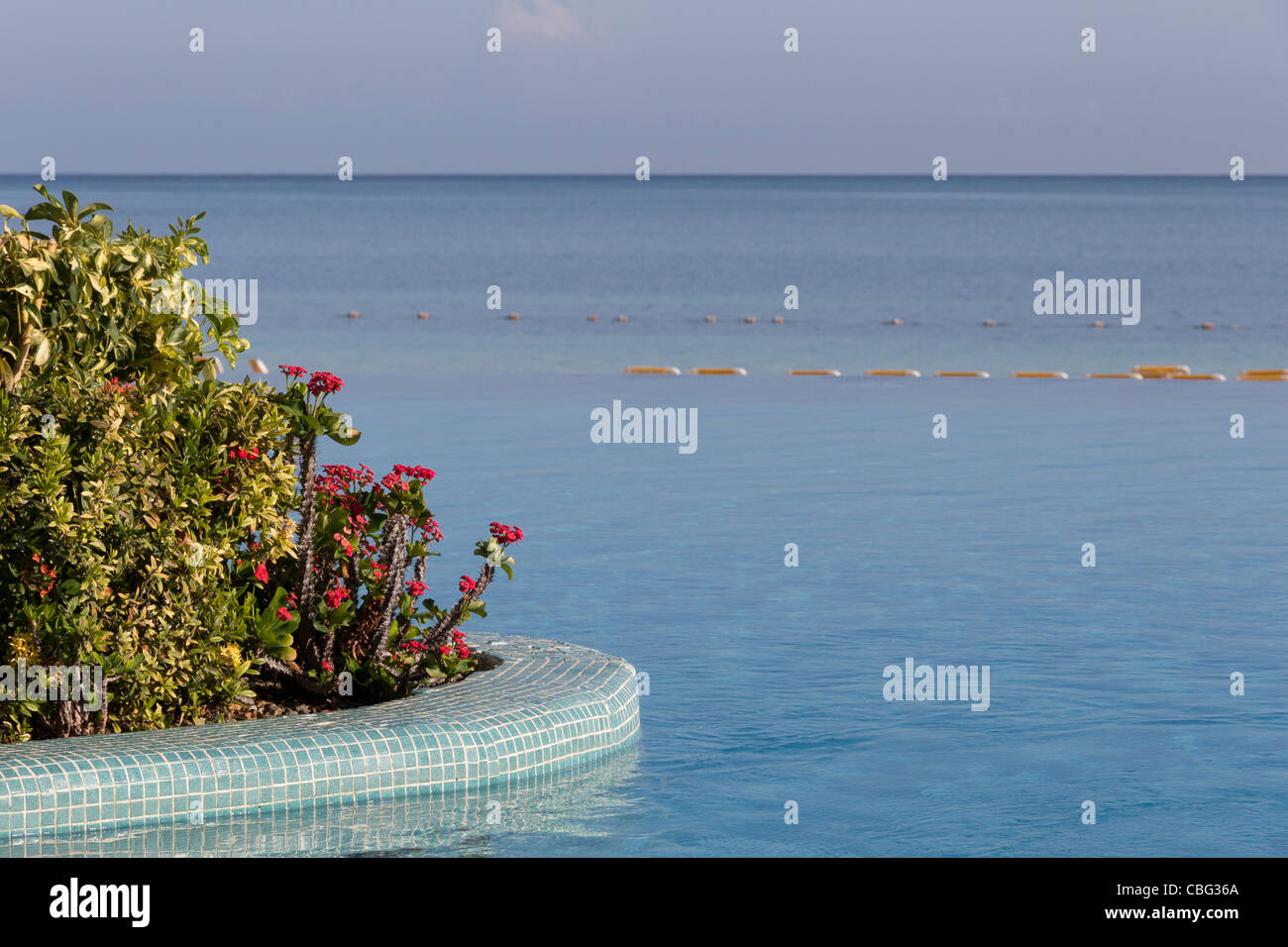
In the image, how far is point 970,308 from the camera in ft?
182

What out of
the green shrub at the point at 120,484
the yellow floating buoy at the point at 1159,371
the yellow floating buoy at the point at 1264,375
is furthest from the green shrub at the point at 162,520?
the yellow floating buoy at the point at 1159,371

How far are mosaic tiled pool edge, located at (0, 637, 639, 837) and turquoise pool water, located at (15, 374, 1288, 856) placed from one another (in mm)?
128

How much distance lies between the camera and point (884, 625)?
10.9 metres

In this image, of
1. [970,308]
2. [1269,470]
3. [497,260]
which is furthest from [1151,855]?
[497,260]

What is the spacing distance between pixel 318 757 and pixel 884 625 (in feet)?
16.0

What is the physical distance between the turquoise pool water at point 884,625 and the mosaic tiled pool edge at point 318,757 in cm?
13

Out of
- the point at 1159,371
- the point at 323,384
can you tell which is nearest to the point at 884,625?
the point at 323,384

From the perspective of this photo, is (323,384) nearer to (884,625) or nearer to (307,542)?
(307,542)

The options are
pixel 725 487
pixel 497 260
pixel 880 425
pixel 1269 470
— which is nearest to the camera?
pixel 725 487

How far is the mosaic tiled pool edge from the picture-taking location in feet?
21.6

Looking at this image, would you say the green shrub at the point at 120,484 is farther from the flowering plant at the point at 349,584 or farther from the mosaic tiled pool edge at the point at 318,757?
the mosaic tiled pool edge at the point at 318,757
